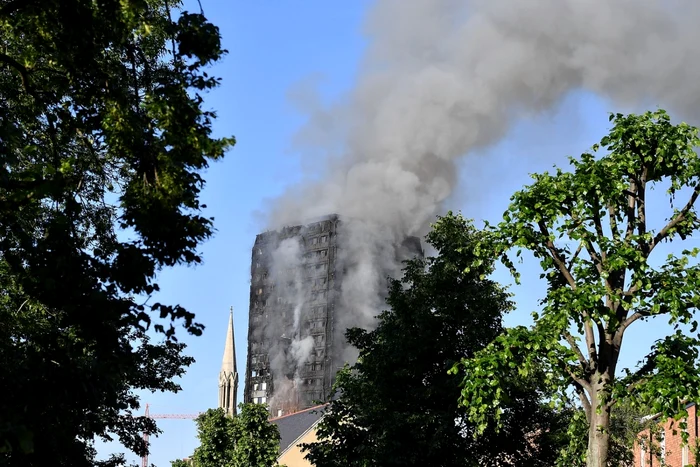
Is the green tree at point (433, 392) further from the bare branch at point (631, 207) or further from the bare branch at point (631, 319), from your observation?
the bare branch at point (631, 319)

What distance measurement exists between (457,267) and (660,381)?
59.8 ft

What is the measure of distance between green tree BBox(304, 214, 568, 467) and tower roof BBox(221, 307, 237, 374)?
132 m

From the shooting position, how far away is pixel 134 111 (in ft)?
46.9

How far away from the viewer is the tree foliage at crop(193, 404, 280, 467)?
7638cm

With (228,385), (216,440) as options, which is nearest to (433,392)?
(216,440)

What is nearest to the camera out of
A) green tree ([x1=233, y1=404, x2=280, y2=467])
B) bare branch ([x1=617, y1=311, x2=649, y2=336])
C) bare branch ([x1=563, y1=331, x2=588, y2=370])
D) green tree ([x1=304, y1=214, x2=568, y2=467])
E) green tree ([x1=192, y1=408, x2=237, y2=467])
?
bare branch ([x1=563, y1=331, x2=588, y2=370])

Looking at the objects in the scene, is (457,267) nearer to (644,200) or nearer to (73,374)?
(644,200)

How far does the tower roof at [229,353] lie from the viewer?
169 metres

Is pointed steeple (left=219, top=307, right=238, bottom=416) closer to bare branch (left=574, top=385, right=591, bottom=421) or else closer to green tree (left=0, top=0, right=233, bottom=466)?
bare branch (left=574, top=385, right=591, bottom=421)

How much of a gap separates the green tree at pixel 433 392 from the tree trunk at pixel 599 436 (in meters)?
14.4

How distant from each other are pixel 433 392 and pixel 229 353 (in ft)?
466

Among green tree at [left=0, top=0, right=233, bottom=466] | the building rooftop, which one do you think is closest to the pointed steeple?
the building rooftop

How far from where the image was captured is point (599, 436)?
19.2m

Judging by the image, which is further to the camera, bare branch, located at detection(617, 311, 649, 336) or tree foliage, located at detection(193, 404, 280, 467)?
tree foliage, located at detection(193, 404, 280, 467)
